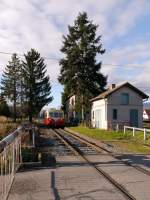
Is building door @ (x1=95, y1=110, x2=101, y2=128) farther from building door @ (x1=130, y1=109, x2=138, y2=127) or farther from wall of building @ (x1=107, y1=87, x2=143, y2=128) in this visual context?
building door @ (x1=130, y1=109, x2=138, y2=127)

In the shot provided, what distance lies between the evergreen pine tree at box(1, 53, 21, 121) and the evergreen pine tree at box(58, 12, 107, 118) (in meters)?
25.9

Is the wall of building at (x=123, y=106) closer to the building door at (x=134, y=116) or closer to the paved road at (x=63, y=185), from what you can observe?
the building door at (x=134, y=116)

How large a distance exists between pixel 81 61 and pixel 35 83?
23.7m

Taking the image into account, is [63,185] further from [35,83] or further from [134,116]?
[35,83]

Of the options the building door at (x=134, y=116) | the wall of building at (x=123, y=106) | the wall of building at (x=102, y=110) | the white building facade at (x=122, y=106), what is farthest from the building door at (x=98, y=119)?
the building door at (x=134, y=116)

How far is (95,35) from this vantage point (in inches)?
2699

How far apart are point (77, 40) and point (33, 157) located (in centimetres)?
5394

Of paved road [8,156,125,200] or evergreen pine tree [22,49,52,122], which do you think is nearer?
paved road [8,156,125,200]

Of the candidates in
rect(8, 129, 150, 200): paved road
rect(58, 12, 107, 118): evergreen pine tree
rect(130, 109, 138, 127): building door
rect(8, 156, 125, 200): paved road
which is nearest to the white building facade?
rect(130, 109, 138, 127): building door

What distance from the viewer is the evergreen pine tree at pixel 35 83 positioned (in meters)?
88.6

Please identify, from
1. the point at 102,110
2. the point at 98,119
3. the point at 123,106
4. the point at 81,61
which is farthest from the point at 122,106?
the point at 81,61

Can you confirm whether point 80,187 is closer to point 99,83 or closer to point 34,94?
point 99,83

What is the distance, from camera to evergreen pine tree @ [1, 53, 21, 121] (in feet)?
306

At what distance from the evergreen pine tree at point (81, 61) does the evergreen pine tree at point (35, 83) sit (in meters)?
20.6
